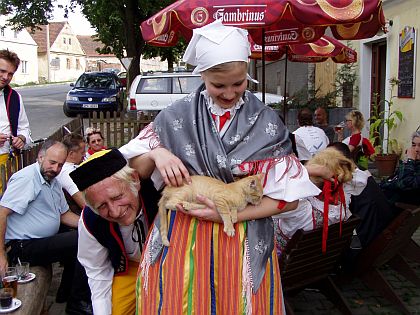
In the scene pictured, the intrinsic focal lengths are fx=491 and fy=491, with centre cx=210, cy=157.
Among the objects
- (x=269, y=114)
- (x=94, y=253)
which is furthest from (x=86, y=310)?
(x=269, y=114)

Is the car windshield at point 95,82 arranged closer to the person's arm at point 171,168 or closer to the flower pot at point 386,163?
the flower pot at point 386,163

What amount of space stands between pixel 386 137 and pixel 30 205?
7593mm

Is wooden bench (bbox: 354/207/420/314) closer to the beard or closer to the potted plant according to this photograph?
the beard

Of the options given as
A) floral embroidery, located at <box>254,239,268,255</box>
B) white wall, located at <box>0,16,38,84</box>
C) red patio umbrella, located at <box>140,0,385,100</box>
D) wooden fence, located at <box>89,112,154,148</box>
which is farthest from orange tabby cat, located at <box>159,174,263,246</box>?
white wall, located at <box>0,16,38,84</box>

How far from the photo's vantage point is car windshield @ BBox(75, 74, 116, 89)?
19.8 meters

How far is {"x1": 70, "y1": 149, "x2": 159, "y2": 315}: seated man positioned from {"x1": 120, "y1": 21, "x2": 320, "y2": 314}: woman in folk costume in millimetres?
205

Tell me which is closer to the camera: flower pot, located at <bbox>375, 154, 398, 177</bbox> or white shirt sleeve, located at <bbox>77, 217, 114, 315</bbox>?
white shirt sleeve, located at <bbox>77, 217, 114, 315</bbox>

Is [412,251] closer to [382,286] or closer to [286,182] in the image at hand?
[382,286]

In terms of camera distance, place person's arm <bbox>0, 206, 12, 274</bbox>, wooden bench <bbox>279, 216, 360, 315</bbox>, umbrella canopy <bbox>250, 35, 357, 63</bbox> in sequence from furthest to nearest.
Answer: umbrella canopy <bbox>250, 35, 357, 63</bbox> → person's arm <bbox>0, 206, 12, 274</bbox> → wooden bench <bbox>279, 216, 360, 315</bbox>

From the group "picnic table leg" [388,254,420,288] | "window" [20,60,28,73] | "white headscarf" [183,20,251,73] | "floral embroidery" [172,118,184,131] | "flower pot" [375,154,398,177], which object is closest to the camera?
"white headscarf" [183,20,251,73]

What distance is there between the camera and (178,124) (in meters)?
1.78

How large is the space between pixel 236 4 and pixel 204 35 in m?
3.10

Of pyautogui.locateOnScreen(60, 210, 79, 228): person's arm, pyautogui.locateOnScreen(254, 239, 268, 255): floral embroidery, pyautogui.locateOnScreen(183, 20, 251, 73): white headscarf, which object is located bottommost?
pyautogui.locateOnScreen(60, 210, 79, 228): person's arm

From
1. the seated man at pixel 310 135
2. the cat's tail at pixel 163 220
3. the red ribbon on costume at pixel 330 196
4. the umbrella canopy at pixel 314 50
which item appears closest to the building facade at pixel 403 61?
the umbrella canopy at pixel 314 50
